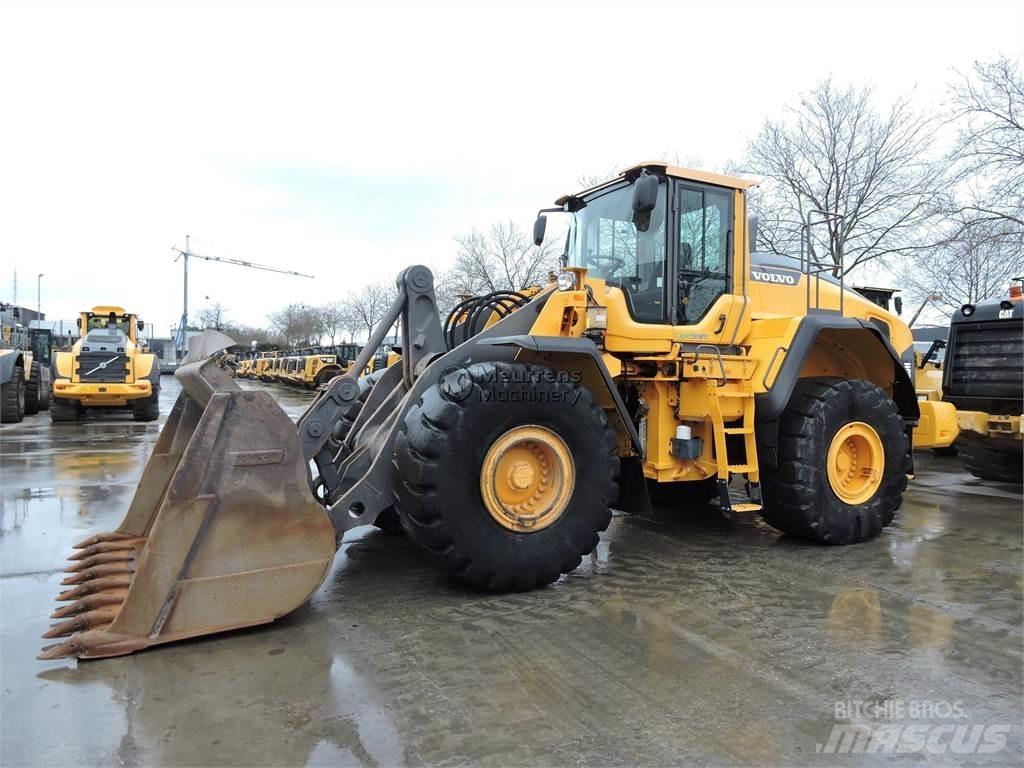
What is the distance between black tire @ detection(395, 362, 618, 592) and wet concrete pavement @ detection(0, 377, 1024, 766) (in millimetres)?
243

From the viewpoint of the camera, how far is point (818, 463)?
5293 mm

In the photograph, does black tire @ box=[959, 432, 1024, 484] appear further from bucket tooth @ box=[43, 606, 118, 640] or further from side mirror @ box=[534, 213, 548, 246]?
bucket tooth @ box=[43, 606, 118, 640]

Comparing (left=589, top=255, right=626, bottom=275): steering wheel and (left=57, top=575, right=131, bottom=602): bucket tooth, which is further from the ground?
(left=589, top=255, right=626, bottom=275): steering wheel

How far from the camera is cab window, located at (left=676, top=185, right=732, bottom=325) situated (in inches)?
210

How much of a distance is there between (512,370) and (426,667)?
1.79 m

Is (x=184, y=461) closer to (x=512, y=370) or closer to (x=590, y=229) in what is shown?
(x=512, y=370)

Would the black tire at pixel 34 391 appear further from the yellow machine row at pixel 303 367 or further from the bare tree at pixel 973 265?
the bare tree at pixel 973 265

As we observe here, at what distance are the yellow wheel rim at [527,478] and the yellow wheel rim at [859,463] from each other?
2503mm

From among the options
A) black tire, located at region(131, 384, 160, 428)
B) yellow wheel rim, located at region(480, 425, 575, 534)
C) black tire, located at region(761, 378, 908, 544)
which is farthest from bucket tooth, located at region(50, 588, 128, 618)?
black tire, located at region(131, 384, 160, 428)

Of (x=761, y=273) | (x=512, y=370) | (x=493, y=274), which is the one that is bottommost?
(x=512, y=370)

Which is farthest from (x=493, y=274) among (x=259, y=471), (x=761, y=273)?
(x=259, y=471)

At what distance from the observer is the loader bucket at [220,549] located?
332cm

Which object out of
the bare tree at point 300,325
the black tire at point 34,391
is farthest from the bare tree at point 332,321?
the black tire at point 34,391

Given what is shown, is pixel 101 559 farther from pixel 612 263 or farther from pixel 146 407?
pixel 146 407
